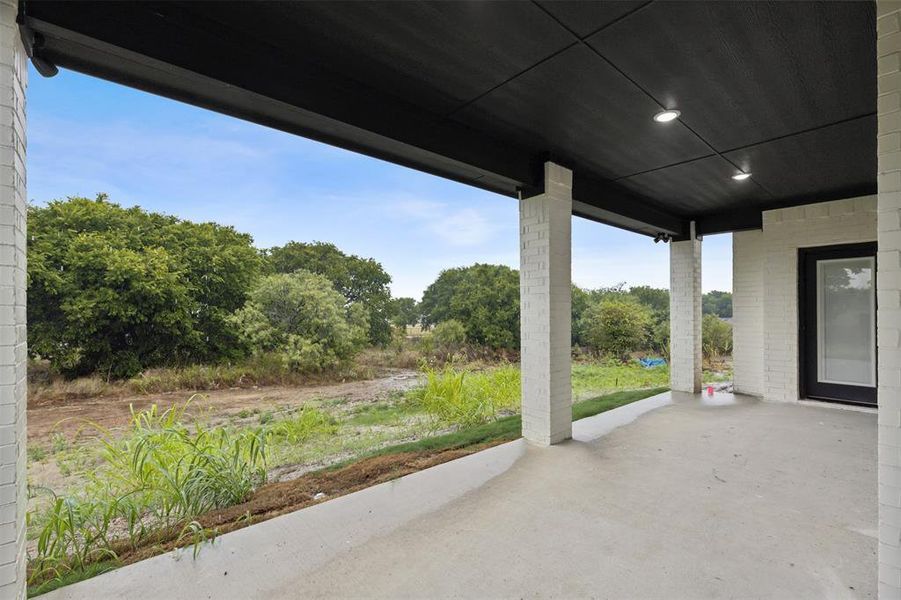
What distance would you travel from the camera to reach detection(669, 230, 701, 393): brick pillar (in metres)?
5.90

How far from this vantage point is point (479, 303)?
1041 cm

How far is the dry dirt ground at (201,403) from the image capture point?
3.81 m

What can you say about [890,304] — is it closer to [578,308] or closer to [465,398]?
[465,398]

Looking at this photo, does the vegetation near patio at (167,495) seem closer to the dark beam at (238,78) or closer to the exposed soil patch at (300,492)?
the exposed soil patch at (300,492)

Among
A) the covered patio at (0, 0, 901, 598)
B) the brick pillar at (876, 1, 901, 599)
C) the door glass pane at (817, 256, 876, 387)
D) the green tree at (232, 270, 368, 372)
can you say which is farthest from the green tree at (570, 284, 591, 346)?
the brick pillar at (876, 1, 901, 599)

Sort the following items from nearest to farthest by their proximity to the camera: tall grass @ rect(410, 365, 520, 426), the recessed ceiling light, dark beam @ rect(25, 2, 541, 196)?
dark beam @ rect(25, 2, 541, 196), the recessed ceiling light, tall grass @ rect(410, 365, 520, 426)

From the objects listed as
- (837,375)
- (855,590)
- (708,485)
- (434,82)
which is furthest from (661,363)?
(434,82)

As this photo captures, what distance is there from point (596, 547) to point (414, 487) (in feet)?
4.24

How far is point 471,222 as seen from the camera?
1160 cm

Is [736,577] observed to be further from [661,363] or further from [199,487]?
[661,363]

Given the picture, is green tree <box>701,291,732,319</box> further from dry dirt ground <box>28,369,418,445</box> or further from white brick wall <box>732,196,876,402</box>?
dry dirt ground <box>28,369,418,445</box>

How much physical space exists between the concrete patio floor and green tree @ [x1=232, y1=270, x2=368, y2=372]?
13.4 ft

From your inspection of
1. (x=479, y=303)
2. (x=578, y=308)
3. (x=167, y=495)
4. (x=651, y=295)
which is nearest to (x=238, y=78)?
(x=167, y=495)

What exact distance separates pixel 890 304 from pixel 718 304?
→ 10707 mm
